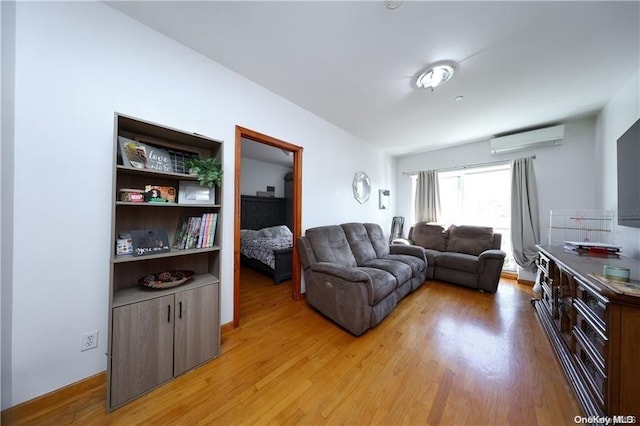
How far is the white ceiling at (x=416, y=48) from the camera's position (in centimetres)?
132

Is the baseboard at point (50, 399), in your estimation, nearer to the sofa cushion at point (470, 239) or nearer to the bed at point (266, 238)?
the bed at point (266, 238)

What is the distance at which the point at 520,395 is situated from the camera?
1269 mm

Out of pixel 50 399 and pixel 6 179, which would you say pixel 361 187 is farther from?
pixel 50 399

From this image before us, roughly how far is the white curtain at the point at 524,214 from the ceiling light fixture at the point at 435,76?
8.11 feet

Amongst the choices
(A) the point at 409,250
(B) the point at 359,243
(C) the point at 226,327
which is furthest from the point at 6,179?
(A) the point at 409,250

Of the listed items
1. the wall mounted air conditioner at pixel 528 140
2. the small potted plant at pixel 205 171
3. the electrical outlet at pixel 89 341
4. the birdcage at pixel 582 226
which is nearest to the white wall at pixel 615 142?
the birdcage at pixel 582 226

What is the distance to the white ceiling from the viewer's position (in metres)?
1.32

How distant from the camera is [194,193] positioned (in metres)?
1.59

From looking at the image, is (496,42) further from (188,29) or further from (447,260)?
(447,260)

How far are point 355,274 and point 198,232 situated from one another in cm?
138

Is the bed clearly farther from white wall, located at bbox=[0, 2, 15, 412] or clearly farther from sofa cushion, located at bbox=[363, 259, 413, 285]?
white wall, located at bbox=[0, 2, 15, 412]

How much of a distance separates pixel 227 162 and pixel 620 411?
288 cm

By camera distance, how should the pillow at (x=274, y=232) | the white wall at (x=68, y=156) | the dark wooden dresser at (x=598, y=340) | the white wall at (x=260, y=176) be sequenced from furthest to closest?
the white wall at (x=260, y=176), the pillow at (x=274, y=232), the white wall at (x=68, y=156), the dark wooden dresser at (x=598, y=340)

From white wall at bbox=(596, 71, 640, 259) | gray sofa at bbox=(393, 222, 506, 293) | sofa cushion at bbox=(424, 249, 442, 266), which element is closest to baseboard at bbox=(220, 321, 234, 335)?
gray sofa at bbox=(393, 222, 506, 293)
